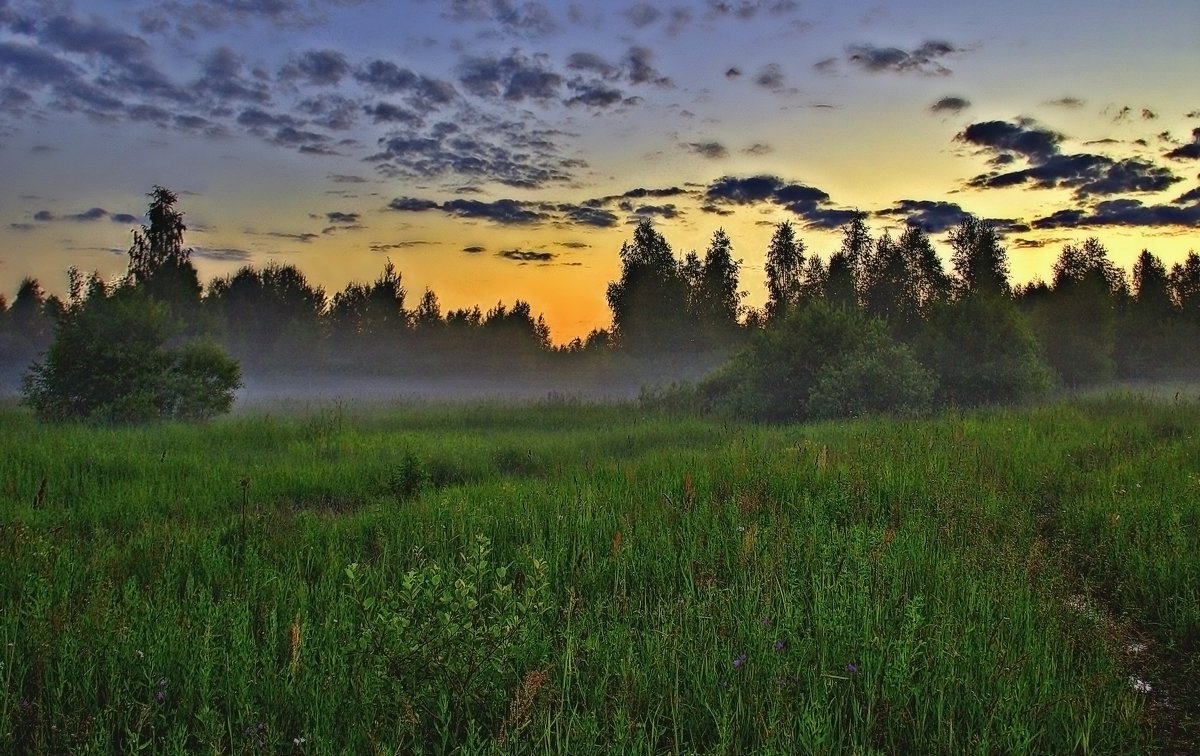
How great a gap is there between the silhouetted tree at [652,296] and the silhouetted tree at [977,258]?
22.0m

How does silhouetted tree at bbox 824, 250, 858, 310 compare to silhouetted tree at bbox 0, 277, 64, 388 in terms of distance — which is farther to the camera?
silhouetted tree at bbox 0, 277, 64, 388

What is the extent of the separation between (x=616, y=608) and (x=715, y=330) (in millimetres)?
58430

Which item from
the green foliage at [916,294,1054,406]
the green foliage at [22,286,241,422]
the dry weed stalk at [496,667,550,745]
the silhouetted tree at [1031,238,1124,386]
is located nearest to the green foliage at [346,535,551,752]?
the dry weed stalk at [496,667,550,745]

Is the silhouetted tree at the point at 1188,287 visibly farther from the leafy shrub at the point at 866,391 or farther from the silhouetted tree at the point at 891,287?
the leafy shrub at the point at 866,391

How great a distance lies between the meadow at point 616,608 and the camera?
10.3 feet

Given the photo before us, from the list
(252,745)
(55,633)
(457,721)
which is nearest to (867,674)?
(457,721)

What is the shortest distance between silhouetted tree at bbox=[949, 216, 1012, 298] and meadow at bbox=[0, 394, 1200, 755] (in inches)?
1830

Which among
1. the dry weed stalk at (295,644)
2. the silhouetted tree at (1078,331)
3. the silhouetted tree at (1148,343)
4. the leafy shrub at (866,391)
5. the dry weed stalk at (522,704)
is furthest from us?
the silhouetted tree at (1148,343)

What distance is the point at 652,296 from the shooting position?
201 ft

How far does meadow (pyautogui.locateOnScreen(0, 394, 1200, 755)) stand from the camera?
3.15 m

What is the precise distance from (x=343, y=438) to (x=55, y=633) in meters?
10.5

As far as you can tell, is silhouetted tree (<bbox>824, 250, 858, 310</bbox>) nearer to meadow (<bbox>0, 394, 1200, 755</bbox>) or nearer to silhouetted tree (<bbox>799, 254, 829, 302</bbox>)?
silhouetted tree (<bbox>799, 254, 829, 302</bbox>)

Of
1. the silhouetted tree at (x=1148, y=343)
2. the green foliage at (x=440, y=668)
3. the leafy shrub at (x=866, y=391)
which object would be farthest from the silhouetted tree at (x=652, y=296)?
the green foliage at (x=440, y=668)

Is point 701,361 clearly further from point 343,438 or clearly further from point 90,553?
point 90,553
